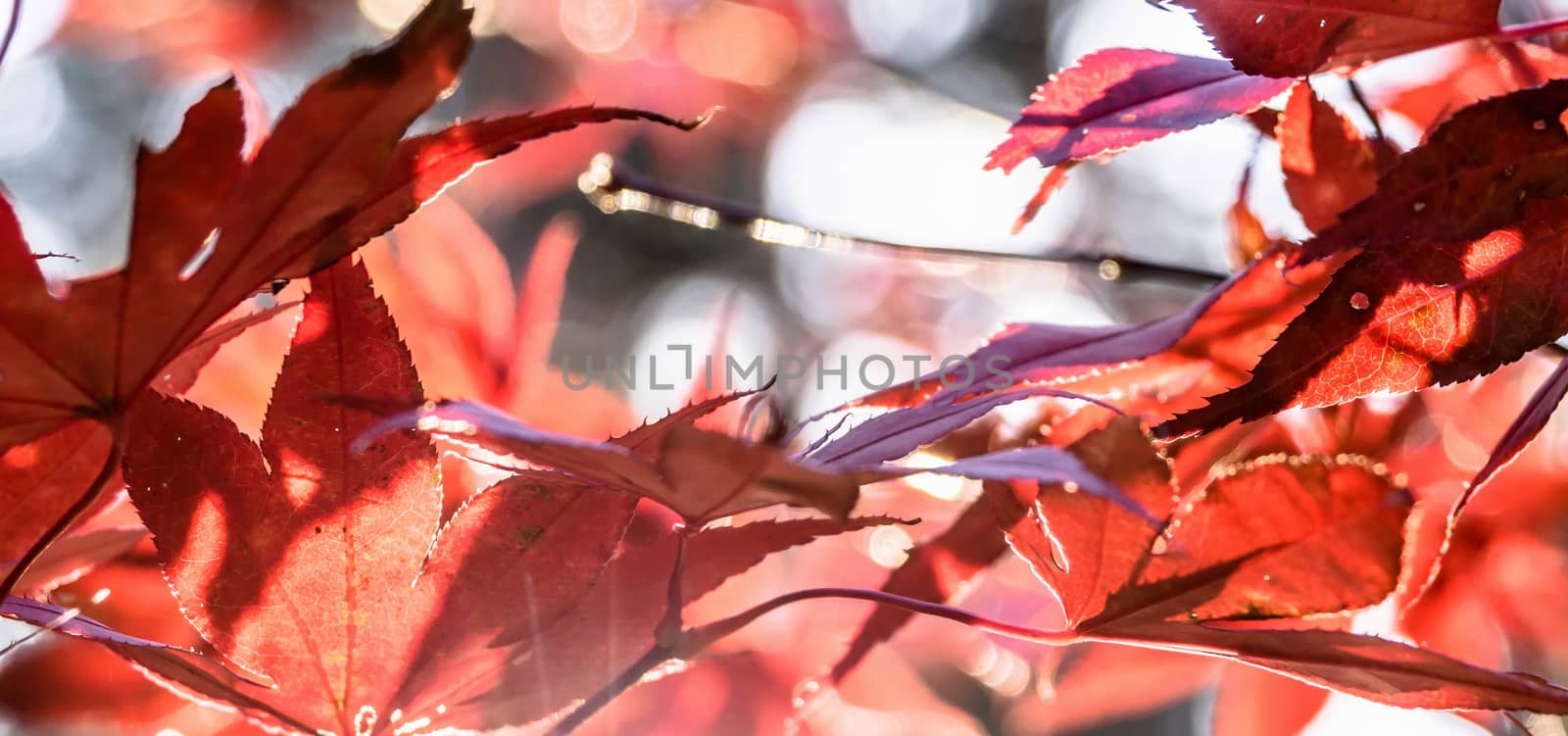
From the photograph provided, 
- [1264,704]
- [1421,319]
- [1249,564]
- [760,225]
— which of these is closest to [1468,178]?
[1421,319]

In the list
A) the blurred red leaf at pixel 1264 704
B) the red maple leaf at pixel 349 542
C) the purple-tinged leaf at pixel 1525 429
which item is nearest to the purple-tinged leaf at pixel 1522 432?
the purple-tinged leaf at pixel 1525 429

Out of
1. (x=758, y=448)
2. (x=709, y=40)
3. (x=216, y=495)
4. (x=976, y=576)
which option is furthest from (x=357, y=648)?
(x=709, y=40)

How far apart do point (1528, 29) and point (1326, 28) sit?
0.32 ft

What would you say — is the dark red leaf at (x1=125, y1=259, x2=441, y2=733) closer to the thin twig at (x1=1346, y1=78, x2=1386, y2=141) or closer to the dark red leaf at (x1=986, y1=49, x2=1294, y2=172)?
the dark red leaf at (x1=986, y1=49, x2=1294, y2=172)

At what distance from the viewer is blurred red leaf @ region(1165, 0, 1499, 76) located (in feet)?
1.17

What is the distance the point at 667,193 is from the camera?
61 cm

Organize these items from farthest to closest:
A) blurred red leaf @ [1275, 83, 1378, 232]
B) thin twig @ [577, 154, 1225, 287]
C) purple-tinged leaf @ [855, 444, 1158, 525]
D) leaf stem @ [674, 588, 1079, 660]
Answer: thin twig @ [577, 154, 1225, 287] → blurred red leaf @ [1275, 83, 1378, 232] → leaf stem @ [674, 588, 1079, 660] → purple-tinged leaf @ [855, 444, 1158, 525]

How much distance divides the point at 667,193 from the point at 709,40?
1.65 m

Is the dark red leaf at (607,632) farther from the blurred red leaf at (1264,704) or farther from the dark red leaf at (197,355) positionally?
the blurred red leaf at (1264,704)

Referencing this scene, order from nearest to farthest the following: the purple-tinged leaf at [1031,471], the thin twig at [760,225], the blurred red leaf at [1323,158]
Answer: the purple-tinged leaf at [1031,471] → the blurred red leaf at [1323,158] → the thin twig at [760,225]

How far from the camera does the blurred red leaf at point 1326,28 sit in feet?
1.17

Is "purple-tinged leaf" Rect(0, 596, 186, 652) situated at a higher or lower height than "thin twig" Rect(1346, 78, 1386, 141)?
lower

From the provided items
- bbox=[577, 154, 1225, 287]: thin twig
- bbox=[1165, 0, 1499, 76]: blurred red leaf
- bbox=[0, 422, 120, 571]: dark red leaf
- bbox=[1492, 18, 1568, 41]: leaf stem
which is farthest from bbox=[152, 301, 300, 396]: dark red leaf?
bbox=[1492, 18, 1568, 41]: leaf stem

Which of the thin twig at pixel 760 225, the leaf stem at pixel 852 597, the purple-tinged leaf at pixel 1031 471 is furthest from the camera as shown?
the thin twig at pixel 760 225
